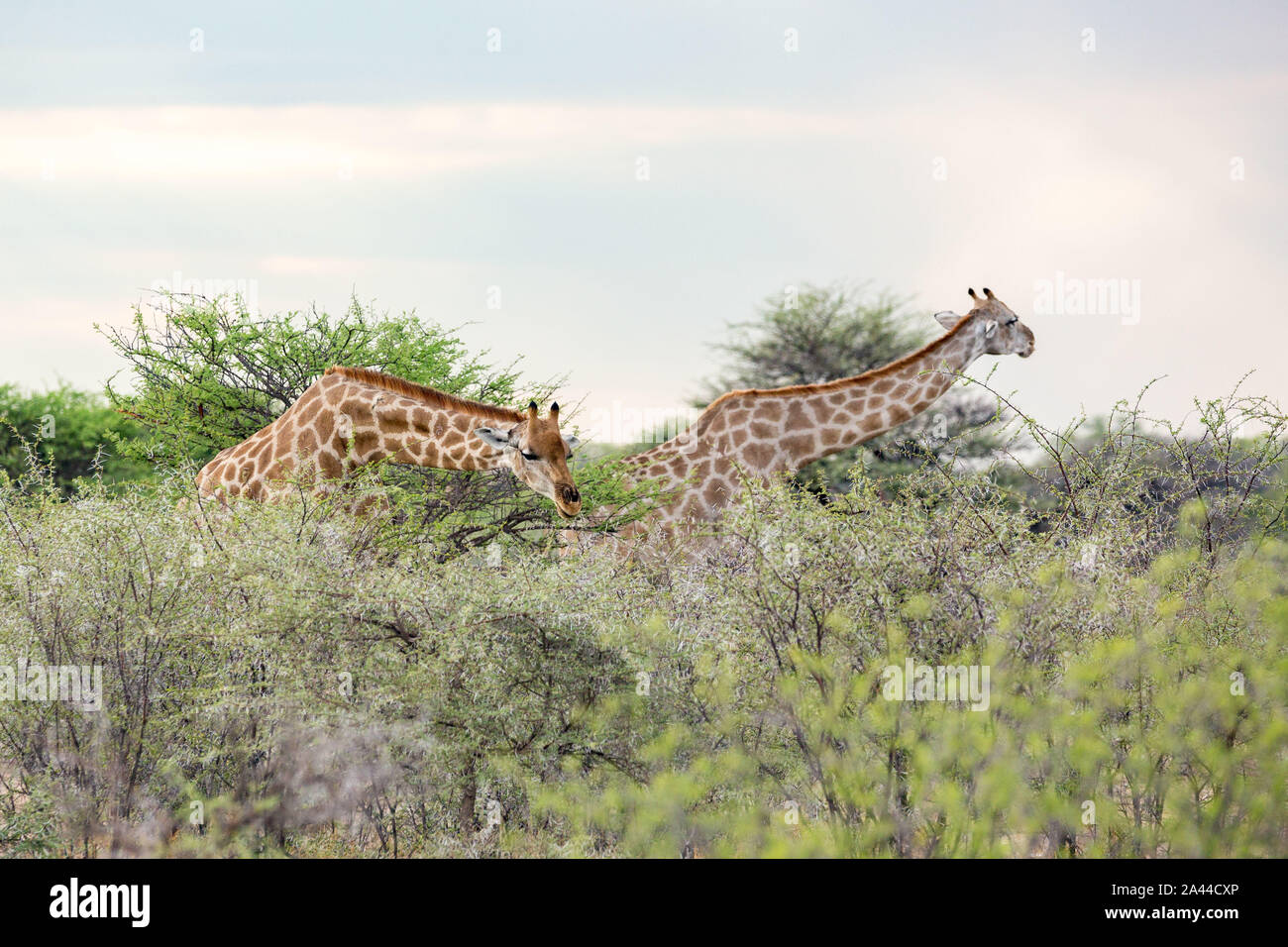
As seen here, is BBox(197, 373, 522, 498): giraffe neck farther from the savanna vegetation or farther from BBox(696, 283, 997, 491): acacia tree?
BBox(696, 283, 997, 491): acacia tree

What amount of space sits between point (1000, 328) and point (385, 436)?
6517mm

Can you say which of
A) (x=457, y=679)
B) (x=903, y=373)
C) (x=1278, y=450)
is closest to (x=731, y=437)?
(x=903, y=373)

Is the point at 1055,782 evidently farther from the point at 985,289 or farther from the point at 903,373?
the point at 985,289

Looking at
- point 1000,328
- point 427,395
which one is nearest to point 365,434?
point 427,395

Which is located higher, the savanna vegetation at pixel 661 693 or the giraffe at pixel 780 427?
the giraffe at pixel 780 427

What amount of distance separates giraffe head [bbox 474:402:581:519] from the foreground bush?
169cm

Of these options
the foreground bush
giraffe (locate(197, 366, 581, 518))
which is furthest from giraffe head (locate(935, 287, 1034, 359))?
the foreground bush

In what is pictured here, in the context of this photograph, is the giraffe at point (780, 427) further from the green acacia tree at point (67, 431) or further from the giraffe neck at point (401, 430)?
the green acacia tree at point (67, 431)

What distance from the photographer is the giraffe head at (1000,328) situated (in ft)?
43.0

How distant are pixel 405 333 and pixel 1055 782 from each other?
394 inches

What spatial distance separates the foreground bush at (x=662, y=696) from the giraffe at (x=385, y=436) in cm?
209

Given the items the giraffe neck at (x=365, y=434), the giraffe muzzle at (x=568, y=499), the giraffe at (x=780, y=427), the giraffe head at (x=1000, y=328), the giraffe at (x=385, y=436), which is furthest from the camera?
the giraffe head at (x=1000, y=328)

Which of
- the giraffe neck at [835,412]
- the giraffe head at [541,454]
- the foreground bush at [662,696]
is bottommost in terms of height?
the foreground bush at [662,696]

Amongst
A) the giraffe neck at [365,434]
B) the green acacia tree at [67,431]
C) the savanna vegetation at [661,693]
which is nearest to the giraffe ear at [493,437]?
the giraffe neck at [365,434]
